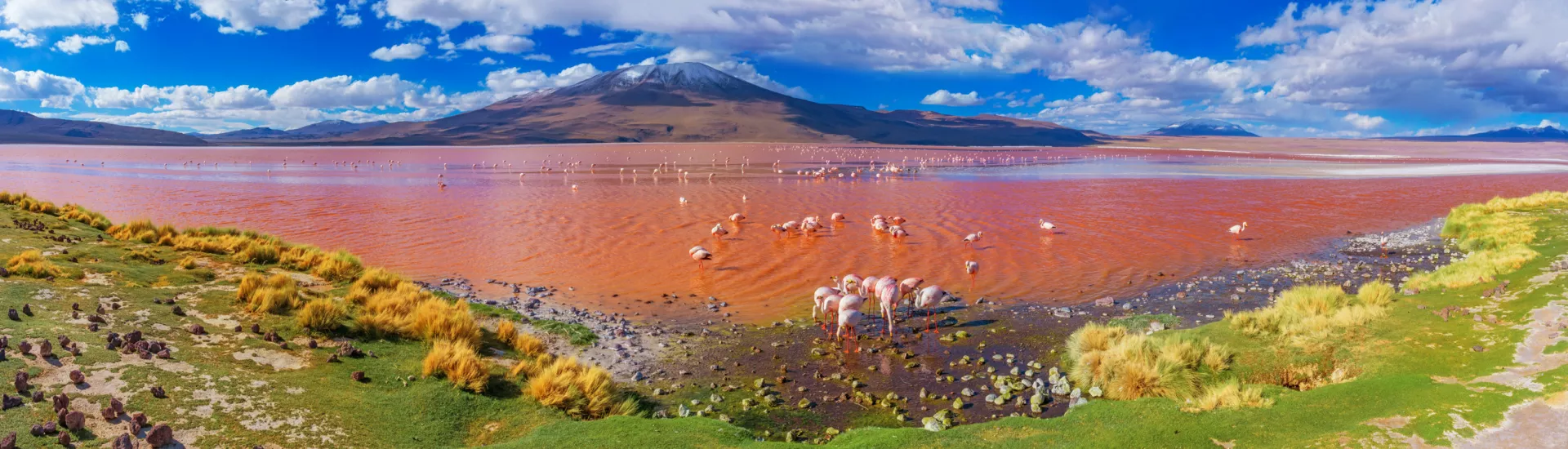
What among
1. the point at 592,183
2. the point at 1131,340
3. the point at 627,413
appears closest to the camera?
the point at 627,413

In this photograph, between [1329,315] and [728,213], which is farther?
[728,213]

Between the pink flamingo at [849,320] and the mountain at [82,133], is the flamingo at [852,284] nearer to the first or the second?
the pink flamingo at [849,320]

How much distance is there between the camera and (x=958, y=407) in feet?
26.8

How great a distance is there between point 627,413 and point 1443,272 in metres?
12.3

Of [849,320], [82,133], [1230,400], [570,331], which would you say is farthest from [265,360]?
[82,133]

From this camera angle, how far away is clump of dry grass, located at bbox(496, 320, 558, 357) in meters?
9.37

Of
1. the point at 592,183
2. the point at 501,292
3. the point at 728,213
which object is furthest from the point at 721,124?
the point at 501,292

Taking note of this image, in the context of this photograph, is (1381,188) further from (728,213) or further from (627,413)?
(627,413)

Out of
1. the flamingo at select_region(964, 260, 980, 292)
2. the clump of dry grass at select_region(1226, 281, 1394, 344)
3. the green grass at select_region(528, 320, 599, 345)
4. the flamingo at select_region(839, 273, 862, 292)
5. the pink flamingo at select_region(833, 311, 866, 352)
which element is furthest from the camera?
the flamingo at select_region(964, 260, 980, 292)

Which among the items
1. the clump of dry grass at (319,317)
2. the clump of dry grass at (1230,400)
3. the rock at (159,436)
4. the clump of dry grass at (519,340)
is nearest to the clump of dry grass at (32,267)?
the clump of dry grass at (319,317)

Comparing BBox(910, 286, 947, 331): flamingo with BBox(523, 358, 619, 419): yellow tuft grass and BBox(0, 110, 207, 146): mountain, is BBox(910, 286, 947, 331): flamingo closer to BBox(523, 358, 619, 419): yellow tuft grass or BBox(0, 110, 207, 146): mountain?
BBox(523, 358, 619, 419): yellow tuft grass

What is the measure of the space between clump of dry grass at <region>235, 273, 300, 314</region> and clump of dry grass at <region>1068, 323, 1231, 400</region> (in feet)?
30.5

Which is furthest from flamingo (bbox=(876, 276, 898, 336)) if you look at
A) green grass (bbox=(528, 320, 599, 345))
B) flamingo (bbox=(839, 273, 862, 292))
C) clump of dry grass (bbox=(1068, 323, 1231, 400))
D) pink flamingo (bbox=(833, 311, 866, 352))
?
green grass (bbox=(528, 320, 599, 345))

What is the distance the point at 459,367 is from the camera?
7.28 m
